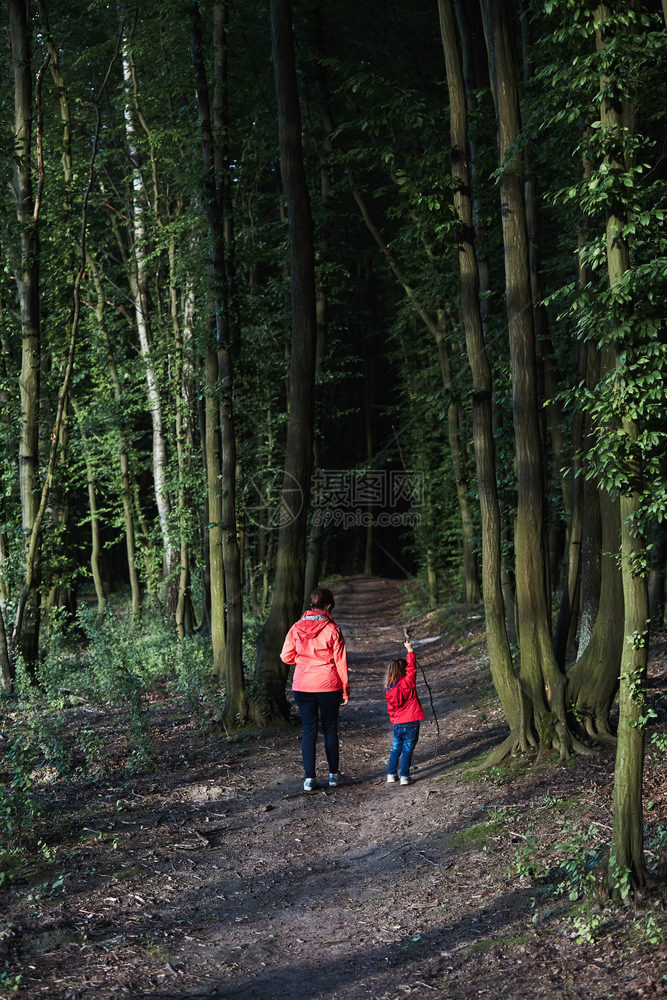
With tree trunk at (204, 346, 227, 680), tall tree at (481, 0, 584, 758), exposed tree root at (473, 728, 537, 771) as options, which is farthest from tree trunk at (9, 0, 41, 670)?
exposed tree root at (473, 728, 537, 771)

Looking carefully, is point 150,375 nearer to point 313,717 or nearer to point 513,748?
point 313,717

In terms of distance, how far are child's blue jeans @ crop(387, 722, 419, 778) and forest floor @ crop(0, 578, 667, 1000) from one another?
0.79 feet

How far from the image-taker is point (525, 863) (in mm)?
5789

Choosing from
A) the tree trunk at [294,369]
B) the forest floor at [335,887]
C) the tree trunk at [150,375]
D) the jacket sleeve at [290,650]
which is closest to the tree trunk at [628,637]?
the forest floor at [335,887]

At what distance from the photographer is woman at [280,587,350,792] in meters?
8.36

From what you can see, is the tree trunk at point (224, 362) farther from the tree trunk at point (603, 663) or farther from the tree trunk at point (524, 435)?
the tree trunk at point (603, 663)

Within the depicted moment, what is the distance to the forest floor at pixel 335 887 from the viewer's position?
15.0 feet

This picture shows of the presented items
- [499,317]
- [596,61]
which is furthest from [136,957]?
[499,317]

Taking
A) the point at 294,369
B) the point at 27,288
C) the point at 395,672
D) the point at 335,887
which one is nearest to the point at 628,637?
the point at 335,887

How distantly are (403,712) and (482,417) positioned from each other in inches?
123

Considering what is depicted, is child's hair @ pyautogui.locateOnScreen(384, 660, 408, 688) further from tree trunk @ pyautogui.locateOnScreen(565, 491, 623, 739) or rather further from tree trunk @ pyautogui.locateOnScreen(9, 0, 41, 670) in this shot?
tree trunk @ pyautogui.locateOnScreen(9, 0, 41, 670)

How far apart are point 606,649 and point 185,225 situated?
10733 millimetres

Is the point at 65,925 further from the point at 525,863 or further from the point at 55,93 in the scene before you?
the point at 55,93

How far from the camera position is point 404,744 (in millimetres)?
8492
